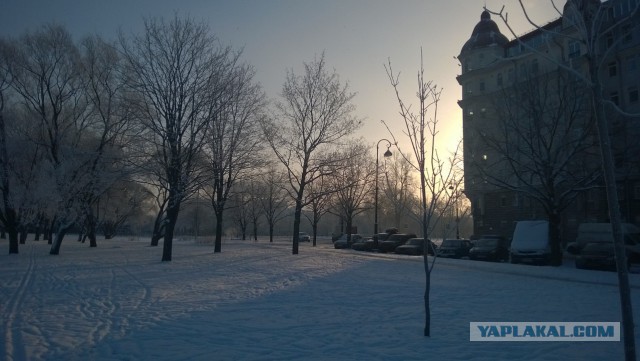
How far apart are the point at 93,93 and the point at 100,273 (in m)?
17.9

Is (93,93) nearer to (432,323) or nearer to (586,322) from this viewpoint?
(432,323)

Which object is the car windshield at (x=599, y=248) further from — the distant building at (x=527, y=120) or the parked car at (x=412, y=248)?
the parked car at (x=412, y=248)

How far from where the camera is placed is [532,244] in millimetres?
23781

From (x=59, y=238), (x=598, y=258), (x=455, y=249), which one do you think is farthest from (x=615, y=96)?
(x=59, y=238)

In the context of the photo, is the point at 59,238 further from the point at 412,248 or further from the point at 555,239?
the point at 555,239

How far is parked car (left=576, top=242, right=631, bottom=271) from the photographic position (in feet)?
66.7

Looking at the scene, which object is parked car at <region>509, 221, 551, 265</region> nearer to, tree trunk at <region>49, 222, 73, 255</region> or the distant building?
the distant building

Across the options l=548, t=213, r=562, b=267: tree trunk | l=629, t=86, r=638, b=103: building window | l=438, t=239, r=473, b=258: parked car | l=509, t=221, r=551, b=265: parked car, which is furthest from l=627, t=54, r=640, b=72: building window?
l=548, t=213, r=562, b=267: tree trunk

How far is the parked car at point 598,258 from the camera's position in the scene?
20328 mm

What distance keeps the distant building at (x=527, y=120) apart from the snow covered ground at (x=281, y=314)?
12944mm

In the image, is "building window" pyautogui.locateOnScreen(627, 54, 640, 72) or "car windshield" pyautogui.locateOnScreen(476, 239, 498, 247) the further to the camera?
"building window" pyautogui.locateOnScreen(627, 54, 640, 72)

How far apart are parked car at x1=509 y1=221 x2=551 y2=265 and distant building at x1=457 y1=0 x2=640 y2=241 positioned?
273cm

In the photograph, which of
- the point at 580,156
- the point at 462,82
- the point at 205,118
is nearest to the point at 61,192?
the point at 205,118

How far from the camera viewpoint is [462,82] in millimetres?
51344
